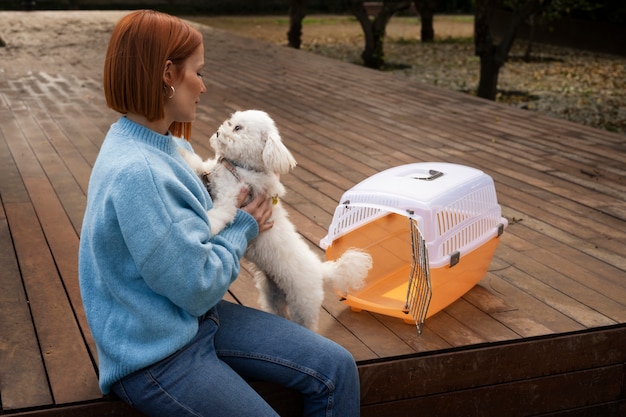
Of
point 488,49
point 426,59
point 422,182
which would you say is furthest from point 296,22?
point 422,182

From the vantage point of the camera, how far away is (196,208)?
2.07 metres

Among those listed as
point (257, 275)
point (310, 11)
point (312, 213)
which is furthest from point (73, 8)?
point (257, 275)

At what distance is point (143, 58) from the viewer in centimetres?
202

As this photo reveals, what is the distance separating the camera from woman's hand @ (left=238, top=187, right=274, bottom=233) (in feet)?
7.85

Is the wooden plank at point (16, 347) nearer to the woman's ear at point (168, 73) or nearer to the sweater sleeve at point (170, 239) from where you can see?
the sweater sleeve at point (170, 239)

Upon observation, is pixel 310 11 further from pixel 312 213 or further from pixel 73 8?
pixel 312 213

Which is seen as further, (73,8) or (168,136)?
(73,8)

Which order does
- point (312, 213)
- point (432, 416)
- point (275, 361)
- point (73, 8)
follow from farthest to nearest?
1. point (73, 8)
2. point (312, 213)
3. point (432, 416)
4. point (275, 361)

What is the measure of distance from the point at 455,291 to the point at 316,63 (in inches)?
313

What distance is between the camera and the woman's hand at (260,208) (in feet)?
7.85

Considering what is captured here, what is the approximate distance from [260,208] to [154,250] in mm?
555

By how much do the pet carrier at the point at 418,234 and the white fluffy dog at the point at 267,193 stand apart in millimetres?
346

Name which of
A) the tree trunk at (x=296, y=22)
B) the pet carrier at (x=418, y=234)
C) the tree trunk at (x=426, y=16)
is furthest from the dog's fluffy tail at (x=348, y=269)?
the tree trunk at (x=426, y=16)

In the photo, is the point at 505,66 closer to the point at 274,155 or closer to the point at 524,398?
the point at 524,398
